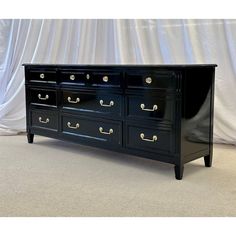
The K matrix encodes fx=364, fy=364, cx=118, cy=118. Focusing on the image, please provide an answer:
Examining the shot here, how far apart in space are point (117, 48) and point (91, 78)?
0.97 m

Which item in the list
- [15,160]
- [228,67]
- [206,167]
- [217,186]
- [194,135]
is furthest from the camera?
[228,67]

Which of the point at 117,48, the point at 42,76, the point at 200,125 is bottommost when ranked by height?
the point at 200,125

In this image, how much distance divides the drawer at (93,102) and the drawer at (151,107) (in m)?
0.13

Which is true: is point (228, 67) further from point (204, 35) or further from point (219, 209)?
point (219, 209)

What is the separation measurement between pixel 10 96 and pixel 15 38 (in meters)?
0.69

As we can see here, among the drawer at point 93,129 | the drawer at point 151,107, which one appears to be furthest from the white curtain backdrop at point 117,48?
the drawer at point 151,107

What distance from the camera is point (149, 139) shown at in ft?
8.95

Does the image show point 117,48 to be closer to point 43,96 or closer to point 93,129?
point 43,96

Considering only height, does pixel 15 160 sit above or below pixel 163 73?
below

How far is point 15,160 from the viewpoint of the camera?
10.3 ft

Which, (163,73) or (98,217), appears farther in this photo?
(163,73)

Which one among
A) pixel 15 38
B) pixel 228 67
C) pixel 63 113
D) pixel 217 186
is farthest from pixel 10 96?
pixel 217 186

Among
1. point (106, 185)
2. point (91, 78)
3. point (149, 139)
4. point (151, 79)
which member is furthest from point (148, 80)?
point (106, 185)

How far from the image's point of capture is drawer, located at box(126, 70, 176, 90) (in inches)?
100
